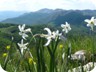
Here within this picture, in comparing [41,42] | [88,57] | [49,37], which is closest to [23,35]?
[41,42]

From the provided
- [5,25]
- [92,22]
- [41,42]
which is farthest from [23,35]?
[5,25]

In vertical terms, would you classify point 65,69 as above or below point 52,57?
below

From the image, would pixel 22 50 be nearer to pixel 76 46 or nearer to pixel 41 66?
pixel 41 66

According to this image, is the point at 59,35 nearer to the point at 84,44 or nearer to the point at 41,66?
the point at 41,66

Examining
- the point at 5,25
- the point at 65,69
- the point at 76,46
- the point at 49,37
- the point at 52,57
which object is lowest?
the point at 5,25

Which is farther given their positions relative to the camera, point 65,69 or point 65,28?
point 65,28

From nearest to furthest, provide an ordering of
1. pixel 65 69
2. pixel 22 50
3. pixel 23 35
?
pixel 65 69
pixel 22 50
pixel 23 35

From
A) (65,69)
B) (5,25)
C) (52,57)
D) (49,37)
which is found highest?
(49,37)

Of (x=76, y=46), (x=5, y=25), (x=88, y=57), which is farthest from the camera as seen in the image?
(x=5, y=25)

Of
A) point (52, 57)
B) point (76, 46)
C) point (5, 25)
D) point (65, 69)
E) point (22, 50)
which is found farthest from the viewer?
point (5, 25)
